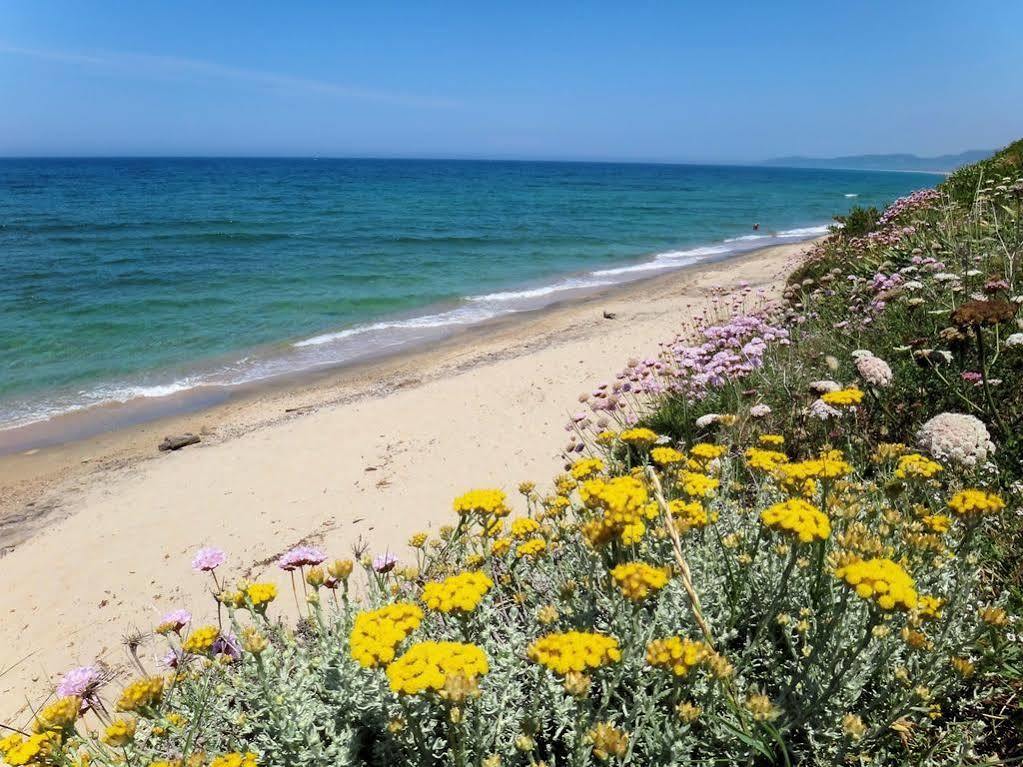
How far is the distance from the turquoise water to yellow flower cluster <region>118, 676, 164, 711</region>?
10.7 m

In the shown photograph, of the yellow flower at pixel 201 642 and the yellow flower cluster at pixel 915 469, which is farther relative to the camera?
the yellow flower cluster at pixel 915 469

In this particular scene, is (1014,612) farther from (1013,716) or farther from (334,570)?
(334,570)

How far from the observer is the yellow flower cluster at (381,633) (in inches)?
68.6

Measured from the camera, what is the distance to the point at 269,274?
20.5 metres

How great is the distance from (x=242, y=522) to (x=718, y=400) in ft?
17.2

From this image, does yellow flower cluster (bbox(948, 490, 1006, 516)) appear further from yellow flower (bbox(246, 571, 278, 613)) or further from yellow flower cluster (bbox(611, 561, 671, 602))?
yellow flower (bbox(246, 571, 278, 613))

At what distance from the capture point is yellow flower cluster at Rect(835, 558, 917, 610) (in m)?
1.63

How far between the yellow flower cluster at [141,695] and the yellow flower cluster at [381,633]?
0.77 metres

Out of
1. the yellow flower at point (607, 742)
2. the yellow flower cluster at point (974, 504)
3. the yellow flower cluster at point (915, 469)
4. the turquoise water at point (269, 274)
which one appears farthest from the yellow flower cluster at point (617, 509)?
the turquoise water at point (269, 274)

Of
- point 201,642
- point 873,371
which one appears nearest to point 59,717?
point 201,642

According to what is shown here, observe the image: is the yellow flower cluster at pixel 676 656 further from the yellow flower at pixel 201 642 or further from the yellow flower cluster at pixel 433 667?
the yellow flower at pixel 201 642

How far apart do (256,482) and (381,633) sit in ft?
21.3

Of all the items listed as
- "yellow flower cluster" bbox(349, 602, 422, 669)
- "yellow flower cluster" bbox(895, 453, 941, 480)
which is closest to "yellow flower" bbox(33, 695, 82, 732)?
"yellow flower cluster" bbox(349, 602, 422, 669)

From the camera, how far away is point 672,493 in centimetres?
314
